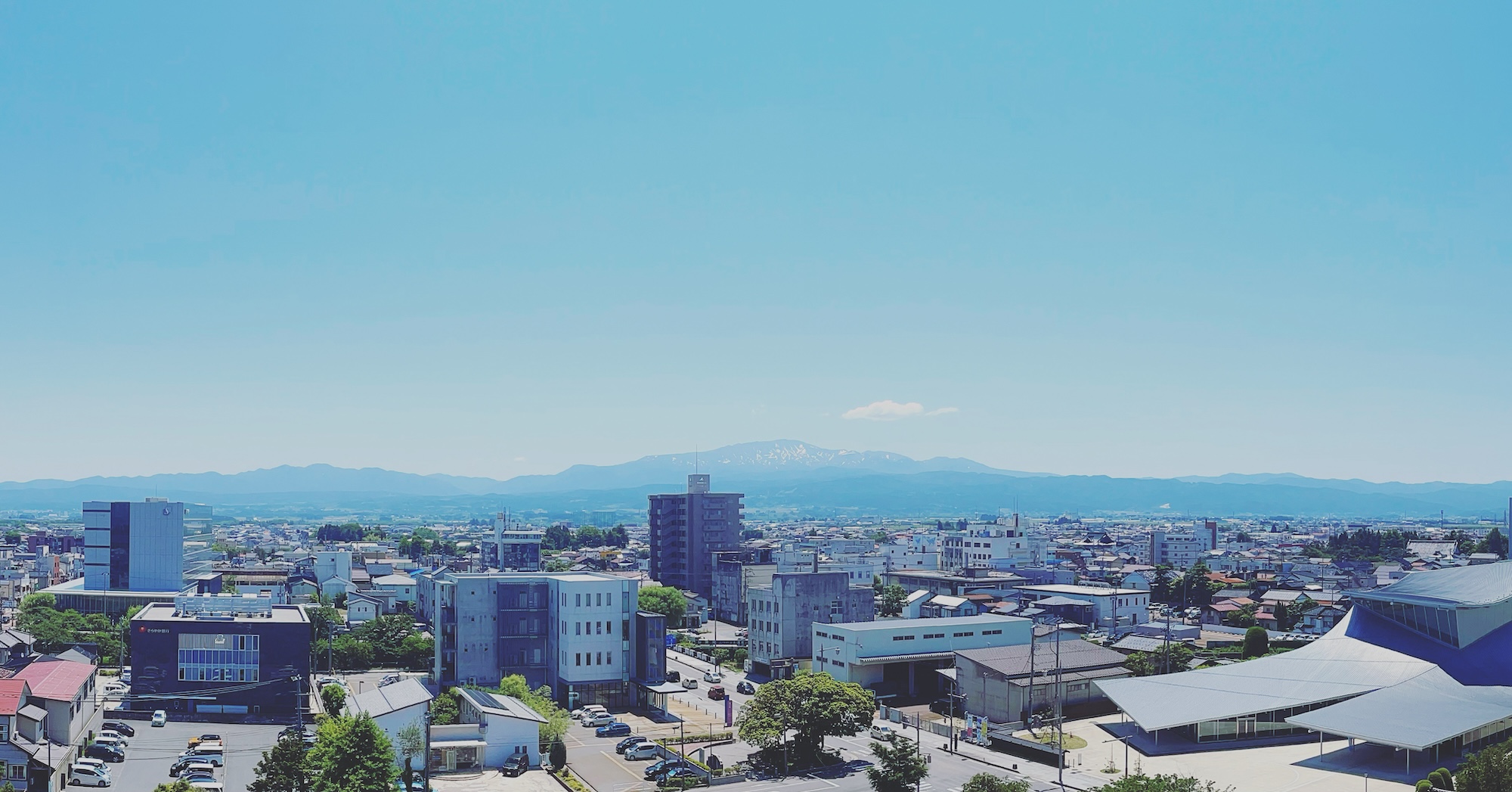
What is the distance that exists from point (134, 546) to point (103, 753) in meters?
41.3

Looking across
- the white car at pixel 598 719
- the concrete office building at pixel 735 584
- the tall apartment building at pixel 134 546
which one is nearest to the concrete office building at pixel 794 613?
the white car at pixel 598 719

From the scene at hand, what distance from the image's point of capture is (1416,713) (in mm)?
31891

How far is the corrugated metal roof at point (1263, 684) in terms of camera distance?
34.6 metres

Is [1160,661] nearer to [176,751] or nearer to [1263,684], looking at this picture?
[1263,684]

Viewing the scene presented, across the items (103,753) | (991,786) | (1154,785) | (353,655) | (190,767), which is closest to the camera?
(1154,785)

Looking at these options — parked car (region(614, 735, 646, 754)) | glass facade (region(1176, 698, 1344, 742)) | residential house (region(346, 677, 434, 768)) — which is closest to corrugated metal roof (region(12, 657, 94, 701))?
residential house (region(346, 677, 434, 768))

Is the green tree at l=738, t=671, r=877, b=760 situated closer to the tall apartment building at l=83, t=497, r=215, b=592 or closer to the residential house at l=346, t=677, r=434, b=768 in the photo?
the residential house at l=346, t=677, r=434, b=768

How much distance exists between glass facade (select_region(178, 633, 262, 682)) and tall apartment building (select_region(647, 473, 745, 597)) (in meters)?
44.3

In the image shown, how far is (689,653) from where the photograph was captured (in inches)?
2345

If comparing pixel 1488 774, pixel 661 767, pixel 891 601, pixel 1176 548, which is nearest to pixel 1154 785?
pixel 1488 774

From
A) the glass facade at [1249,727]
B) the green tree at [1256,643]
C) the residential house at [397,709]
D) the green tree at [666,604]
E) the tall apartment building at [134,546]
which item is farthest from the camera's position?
the tall apartment building at [134,546]

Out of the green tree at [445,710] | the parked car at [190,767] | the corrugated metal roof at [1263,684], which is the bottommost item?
the parked car at [190,767]

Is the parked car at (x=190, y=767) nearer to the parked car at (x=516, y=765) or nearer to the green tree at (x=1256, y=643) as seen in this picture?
the parked car at (x=516, y=765)

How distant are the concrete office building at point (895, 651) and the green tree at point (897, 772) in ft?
55.9
